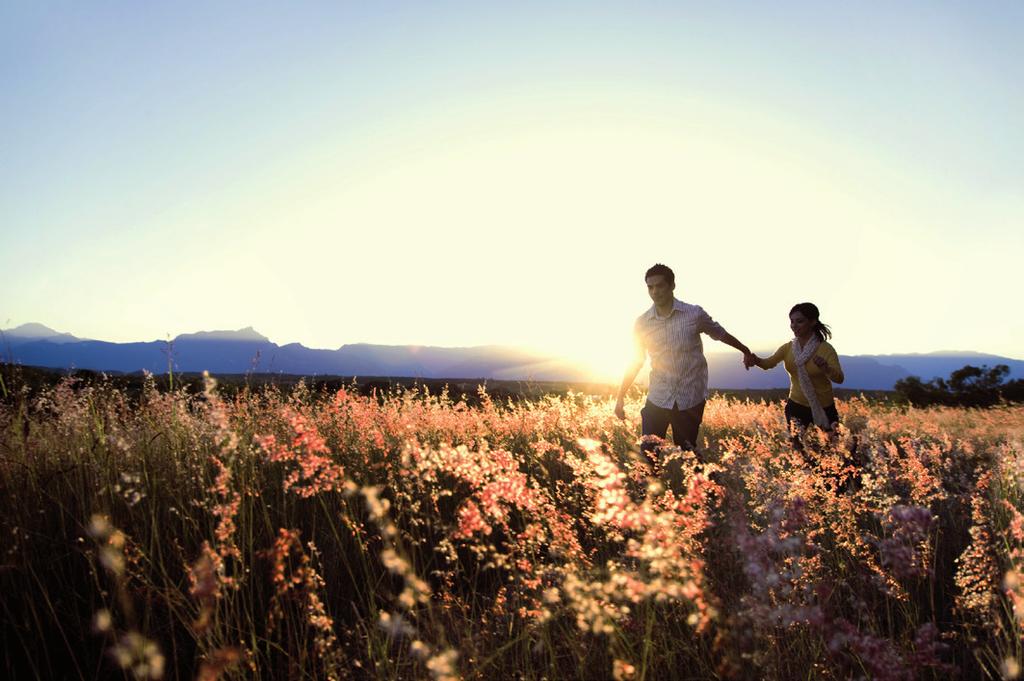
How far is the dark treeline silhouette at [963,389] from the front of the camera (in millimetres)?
27128

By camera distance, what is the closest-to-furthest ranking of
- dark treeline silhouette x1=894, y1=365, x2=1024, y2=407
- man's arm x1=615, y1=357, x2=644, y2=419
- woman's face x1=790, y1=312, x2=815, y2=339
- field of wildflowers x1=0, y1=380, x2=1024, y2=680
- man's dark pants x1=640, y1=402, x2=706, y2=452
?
field of wildflowers x1=0, y1=380, x2=1024, y2=680, man's dark pants x1=640, y1=402, x2=706, y2=452, woman's face x1=790, y1=312, x2=815, y2=339, man's arm x1=615, y1=357, x2=644, y2=419, dark treeline silhouette x1=894, y1=365, x2=1024, y2=407

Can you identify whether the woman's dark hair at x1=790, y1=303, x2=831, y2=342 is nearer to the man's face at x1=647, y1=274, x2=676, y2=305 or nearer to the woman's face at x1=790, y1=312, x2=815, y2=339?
the woman's face at x1=790, y1=312, x2=815, y2=339

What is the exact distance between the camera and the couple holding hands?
614 cm

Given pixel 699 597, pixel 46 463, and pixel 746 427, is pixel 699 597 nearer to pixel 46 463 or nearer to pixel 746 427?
pixel 46 463

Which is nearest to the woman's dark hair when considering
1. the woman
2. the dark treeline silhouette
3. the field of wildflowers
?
the woman

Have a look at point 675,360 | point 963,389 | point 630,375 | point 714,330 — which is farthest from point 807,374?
point 963,389

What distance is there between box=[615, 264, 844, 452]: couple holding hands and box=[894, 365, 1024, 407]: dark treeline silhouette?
24.6 meters

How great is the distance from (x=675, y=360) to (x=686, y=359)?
11 cm

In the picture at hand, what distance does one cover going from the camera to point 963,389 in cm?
2769

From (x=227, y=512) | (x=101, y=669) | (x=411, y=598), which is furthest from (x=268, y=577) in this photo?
(x=411, y=598)

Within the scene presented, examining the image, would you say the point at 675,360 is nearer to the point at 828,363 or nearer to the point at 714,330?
the point at 714,330

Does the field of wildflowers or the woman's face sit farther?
the woman's face

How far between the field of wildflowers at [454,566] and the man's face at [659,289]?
190cm

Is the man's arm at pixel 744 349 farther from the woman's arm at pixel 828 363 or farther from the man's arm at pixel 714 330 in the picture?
the woman's arm at pixel 828 363
